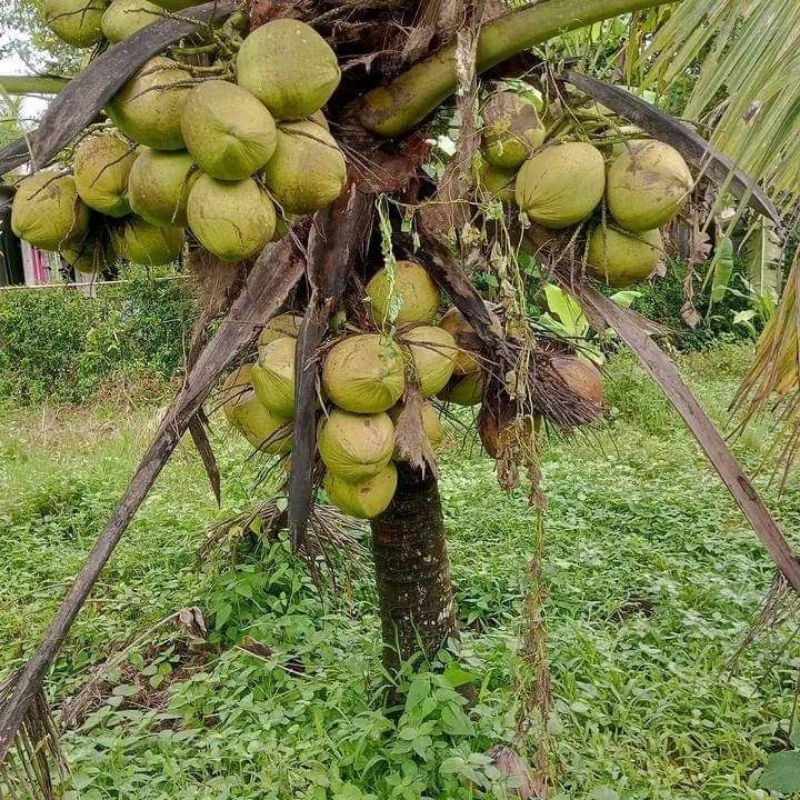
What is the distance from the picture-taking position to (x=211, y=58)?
4.14 feet

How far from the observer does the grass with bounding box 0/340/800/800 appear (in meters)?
2.07

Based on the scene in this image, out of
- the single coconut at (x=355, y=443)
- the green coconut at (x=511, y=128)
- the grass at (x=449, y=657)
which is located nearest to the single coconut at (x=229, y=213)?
the single coconut at (x=355, y=443)

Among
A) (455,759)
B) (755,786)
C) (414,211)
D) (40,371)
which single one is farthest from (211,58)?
(40,371)

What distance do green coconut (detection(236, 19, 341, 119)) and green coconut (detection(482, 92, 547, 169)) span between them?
38cm

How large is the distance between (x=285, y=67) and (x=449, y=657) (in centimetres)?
148

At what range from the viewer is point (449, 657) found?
2.09 meters

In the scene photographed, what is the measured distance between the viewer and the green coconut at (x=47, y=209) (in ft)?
4.54

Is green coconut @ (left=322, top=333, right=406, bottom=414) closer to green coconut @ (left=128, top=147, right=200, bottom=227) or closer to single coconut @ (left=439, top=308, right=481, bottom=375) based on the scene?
single coconut @ (left=439, top=308, right=481, bottom=375)

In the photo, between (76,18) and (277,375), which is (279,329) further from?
(76,18)

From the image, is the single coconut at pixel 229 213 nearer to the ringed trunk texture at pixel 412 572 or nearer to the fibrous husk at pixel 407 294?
the fibrous husk at pixel 407 294

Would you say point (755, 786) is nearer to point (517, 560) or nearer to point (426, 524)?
point (426, 524)

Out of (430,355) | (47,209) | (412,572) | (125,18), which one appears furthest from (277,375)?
(412,572)

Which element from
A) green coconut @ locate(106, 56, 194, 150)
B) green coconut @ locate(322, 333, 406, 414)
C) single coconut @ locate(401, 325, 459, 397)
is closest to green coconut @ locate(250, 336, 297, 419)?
green coconut @ locate(322, 333, 406, 414)

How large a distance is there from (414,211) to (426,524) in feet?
2.50
